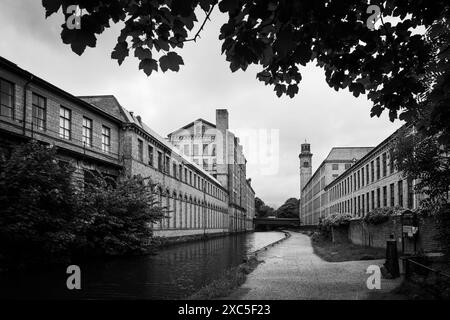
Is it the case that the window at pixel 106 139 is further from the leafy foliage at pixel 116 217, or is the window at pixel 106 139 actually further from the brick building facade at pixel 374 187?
the brick building facade at pixel 374 187

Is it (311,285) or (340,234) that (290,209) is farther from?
(311,285)

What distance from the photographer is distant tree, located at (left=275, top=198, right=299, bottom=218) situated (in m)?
165

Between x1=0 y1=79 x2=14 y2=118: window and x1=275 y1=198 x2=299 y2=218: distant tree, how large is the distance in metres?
149

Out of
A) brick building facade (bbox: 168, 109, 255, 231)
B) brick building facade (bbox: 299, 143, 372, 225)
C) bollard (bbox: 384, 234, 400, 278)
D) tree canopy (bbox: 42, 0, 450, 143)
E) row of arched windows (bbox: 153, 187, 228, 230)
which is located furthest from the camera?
brick building facade (bbox: 299, 143, 372, 225)

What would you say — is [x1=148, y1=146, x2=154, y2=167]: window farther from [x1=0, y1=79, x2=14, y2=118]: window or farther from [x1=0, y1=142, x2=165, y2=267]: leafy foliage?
[x1=0, y1=79, x2=14, y2=118]: window

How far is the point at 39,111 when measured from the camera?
22.4 metres

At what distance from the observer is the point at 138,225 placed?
2372cm

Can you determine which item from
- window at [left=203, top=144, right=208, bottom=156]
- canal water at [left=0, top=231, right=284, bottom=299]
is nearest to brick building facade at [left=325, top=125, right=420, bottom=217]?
canal water at [left=0, top=231, right=284, bottom=299]

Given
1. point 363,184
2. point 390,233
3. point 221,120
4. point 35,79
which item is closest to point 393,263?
point 390,233

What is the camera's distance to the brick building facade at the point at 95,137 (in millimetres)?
20359

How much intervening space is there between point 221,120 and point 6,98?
59.5 meters

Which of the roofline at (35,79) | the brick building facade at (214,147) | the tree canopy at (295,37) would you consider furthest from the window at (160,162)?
the brick building facade at (214,147)
